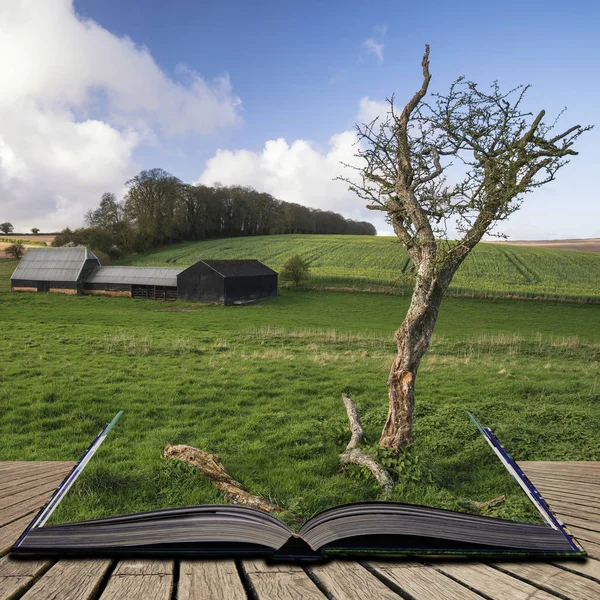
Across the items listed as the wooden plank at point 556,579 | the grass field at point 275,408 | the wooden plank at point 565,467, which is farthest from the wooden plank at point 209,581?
the wooden plank at point 565,467

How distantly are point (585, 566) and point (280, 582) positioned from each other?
1943 millimetres

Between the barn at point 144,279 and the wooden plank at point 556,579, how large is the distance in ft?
132

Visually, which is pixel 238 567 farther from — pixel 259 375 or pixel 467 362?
pixel 467 362

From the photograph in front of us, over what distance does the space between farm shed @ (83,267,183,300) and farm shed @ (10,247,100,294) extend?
1253 mm

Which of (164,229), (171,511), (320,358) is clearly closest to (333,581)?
(171,511)

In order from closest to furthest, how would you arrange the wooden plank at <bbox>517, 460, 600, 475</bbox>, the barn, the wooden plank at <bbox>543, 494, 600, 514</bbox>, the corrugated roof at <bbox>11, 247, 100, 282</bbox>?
the wooden plank at <bbox>543, 494, 600, 514</bbox>, the wooden plank at <bbox>517, 460, 600, 475</bbox>, the barn, the corrugated roof at <bbox>11, 247, 100, 282</bbox>

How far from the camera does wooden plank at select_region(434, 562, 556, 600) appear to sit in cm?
240

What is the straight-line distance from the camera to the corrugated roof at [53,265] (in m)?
48.2

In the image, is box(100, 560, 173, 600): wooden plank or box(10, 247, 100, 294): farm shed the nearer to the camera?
box(100, 560, 173, 600): wooden plank

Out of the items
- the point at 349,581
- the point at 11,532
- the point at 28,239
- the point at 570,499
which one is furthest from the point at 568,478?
the point at 28,239

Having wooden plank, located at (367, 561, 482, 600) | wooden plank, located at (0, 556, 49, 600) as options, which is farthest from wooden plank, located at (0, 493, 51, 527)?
wooden plank, located at (367, 561, 482, 600)

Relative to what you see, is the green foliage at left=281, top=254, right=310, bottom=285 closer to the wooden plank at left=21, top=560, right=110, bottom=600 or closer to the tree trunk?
the tree trunk

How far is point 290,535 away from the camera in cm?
273

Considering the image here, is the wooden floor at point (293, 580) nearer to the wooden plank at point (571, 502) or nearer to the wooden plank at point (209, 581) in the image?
the wooden plank at point (209, 581)
